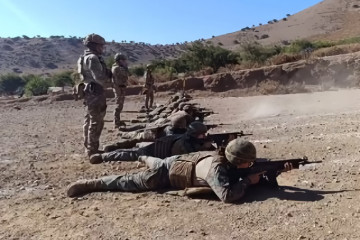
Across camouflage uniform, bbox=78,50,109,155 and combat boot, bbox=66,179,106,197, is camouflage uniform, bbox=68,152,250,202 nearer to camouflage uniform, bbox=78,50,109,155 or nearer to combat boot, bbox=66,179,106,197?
combat boot, bbox=66,179,106,197

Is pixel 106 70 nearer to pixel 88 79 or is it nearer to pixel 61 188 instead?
pixel 88 79

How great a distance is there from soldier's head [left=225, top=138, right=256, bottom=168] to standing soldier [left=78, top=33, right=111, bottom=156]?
3.52m

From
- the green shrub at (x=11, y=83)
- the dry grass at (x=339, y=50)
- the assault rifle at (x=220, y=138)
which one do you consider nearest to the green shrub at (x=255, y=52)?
the dry grass at (x=339, y=50)

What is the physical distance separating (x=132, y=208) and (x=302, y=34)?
54068mm

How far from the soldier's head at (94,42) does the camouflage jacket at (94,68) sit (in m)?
0.09

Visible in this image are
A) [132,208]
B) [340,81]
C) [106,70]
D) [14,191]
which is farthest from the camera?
[340,81]

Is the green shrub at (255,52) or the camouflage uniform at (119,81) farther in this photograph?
the green shrub at (255,52)

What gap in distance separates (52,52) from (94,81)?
72310mm

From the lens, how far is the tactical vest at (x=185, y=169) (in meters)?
4.86

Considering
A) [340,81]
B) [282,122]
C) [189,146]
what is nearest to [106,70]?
[189,146]

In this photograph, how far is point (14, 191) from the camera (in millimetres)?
5781

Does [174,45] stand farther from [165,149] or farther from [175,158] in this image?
[175,158]

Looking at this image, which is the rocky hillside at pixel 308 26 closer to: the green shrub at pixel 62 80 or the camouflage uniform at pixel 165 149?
the green shrub at pixel 62 80

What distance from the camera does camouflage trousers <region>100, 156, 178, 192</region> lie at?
17.1 ft
